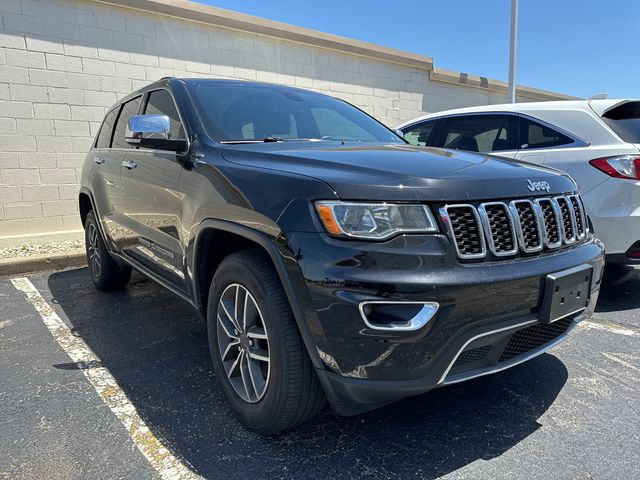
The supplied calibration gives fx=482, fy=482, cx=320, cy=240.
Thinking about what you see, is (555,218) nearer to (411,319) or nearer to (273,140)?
(411,319)

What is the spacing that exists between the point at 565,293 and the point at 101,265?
4042 millimetres

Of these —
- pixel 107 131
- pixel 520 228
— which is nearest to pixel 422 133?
pixel 107 131

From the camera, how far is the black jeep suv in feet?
5.75

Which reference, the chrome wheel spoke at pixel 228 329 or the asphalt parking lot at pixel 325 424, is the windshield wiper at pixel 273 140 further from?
the asphalt parking lot at pixel 325 424

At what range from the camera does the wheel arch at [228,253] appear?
187cm

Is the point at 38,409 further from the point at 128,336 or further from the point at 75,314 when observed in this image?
the point at 75,314

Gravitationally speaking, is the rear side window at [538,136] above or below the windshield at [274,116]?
below

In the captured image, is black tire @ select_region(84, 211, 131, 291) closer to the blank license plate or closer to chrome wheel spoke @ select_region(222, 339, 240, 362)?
chrome wheel spoke @ select_region(222, 339, 240, 362)

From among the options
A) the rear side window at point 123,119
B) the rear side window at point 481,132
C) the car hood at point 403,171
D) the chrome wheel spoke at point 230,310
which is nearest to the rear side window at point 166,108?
the rear side window at point 123,119

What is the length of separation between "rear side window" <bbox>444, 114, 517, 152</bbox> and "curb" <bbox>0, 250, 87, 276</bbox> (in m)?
4.69

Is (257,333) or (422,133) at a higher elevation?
(422,133)

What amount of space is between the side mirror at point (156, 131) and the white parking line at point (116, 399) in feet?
4.69

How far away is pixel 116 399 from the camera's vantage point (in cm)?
267

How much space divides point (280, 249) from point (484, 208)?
0.83m
